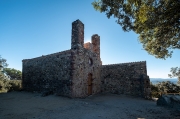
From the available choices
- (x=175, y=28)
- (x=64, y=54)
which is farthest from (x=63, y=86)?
(x=175, y=28)

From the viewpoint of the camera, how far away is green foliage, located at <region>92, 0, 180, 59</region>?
16.9 ft

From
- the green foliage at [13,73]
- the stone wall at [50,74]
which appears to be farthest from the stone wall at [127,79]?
the green foliage at [13,73]

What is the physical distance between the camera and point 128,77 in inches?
461

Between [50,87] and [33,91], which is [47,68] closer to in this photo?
[50,87]

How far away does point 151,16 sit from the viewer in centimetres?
589

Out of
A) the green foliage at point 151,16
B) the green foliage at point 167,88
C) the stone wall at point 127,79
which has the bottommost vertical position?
the green foliage at point 167,88

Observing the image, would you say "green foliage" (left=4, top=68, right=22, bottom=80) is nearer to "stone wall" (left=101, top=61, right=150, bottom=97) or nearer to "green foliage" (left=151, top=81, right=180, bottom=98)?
"stone wall" (left=101, top=61, right=150, bottom=97)

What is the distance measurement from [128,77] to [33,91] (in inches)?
400

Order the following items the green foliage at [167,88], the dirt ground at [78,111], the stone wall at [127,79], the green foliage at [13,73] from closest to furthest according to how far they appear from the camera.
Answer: the dirt ground at [78,111] → the stone wall at [127,79] → the green foliage at [167,88] → the green foliage at [13,73]

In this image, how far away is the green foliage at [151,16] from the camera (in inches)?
203

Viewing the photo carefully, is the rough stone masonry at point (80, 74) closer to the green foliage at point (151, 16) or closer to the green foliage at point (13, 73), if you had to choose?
the green foliage at point (151, 16)

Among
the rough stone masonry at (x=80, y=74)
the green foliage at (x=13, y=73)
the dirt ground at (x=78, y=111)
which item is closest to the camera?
the dirt ground at (x=78, y=111)

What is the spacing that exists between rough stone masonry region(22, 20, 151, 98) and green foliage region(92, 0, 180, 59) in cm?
407

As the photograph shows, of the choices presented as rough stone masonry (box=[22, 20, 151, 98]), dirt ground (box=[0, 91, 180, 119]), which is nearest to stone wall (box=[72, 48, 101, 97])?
rough stone masonry (box=[22, 20, 151, 98])
